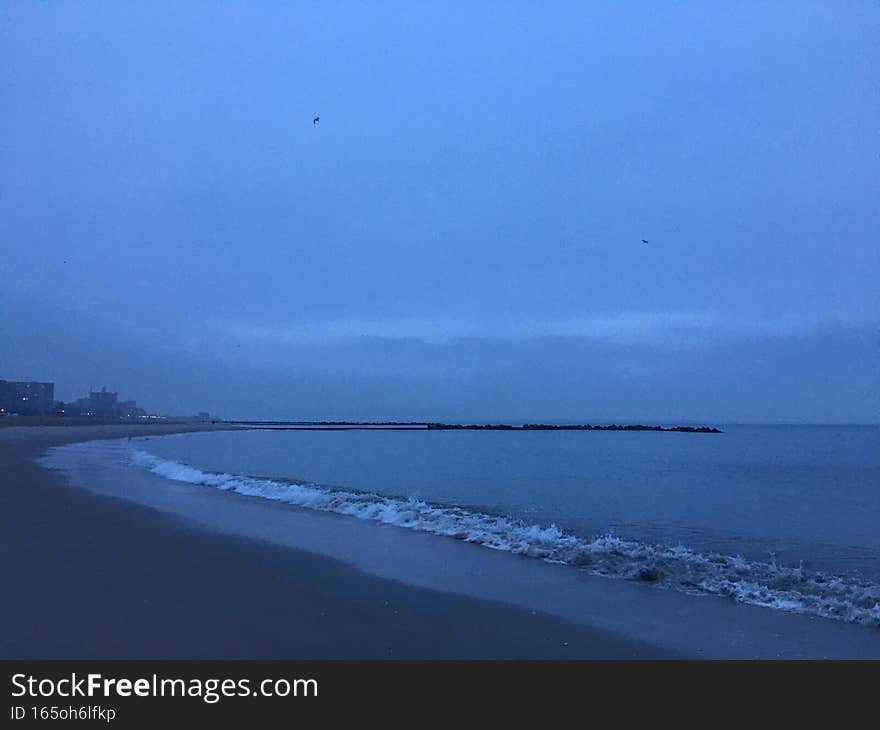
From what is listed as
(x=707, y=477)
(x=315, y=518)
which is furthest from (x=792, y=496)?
(x=315, y=518)

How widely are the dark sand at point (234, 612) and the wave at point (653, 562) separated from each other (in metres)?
3.66

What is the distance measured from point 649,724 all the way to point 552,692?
89cm

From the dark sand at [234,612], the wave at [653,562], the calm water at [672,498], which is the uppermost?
the dark sand at [234,612]

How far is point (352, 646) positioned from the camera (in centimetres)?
680

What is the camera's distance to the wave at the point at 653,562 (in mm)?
9641

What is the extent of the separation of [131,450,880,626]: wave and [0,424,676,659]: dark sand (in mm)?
3655

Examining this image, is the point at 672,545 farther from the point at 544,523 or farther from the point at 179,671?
the point at 179,671

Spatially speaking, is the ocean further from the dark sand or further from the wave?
the dark sand

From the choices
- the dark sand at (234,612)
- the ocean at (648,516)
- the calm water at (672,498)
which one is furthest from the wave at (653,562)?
the dark sand at (234,612)

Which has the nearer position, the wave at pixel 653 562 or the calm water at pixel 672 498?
the wave at pixel 653 562

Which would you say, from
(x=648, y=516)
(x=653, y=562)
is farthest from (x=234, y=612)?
(x=648, y=516)

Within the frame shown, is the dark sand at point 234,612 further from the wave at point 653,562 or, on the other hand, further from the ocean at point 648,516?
the ocean at point 648,516

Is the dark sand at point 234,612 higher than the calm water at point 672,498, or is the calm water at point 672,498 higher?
the dark sand at point 234,612

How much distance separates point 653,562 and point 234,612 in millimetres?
7852
